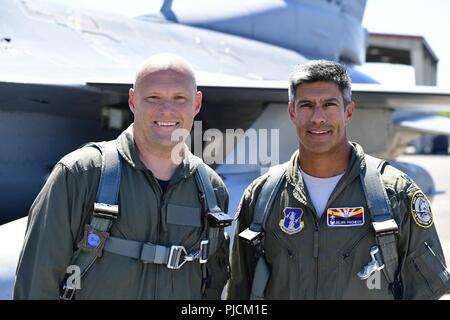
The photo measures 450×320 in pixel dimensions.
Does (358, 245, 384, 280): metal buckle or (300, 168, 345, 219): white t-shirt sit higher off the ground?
(300, 168, 345, 219): white t-shirt

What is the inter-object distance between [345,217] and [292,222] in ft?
0.67

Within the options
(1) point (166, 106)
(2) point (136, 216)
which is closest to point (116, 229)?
(2) point (136, 216)

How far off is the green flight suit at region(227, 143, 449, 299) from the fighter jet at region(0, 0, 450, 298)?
162 centimetres

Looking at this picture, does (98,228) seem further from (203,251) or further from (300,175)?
(300,175)

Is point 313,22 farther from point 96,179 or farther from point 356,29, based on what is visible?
point 96,179

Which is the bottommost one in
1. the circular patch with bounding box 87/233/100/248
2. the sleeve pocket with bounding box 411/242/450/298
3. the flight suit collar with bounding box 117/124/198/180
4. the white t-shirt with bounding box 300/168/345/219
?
the sleeve pocket with bounding box 411/242/450/298

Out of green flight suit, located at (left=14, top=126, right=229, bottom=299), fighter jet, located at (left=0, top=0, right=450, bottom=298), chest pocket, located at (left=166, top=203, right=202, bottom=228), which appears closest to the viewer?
green flight suit, located at (left=14, top=126, right=229, bottom=299)

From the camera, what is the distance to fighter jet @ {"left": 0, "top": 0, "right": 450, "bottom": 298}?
4.57m

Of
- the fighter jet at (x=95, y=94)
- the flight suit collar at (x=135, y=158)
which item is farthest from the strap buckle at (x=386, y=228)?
the fighter jet at (x=95, y=94)

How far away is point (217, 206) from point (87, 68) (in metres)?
3.59

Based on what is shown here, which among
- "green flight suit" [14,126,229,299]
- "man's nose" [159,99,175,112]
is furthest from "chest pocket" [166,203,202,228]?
"man's nose" [159,99,175,112]

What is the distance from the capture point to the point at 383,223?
6.39 ft

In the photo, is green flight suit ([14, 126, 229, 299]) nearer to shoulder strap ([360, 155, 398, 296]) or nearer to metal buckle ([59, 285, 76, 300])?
metal buckle ([59, 285, 76, 300])

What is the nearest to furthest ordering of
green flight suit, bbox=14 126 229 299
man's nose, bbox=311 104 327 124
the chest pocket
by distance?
green flight suit, bbox=14 126 229 299 → the chest pocket → man's nose, bbox=311 104 327 124
